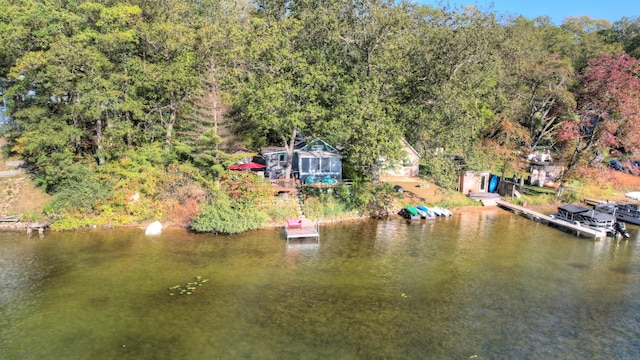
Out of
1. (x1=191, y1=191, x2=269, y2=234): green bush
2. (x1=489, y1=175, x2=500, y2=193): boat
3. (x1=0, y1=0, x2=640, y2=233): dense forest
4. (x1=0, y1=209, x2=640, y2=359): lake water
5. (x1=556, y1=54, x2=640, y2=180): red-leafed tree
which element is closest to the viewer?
(x1=0, y1=209, x2=640, y2=359): lake water

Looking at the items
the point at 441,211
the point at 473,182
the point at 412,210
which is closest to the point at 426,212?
the point at 412,210

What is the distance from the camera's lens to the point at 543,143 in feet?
203

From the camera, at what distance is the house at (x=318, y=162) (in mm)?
42031

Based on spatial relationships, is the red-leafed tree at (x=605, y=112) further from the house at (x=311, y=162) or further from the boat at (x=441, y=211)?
the house at (x=311, y=162)

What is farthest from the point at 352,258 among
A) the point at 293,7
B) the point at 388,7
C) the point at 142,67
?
the point at 293,7

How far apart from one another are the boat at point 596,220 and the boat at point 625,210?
2549 millimetres

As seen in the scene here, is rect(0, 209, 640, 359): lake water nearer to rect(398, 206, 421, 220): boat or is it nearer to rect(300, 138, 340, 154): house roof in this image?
rect(398, 206, 421, 220): boat

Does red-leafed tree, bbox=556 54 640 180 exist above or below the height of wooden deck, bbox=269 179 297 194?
above

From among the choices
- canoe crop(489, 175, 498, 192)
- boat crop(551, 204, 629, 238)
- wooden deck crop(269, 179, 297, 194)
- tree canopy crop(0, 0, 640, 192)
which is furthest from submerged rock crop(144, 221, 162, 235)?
boat crop(551, 204, 629, 238)

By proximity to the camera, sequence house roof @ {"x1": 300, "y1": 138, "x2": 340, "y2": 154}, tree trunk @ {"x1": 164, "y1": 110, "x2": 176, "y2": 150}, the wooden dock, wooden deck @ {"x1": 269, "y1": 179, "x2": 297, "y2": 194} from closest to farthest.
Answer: the wooden dock, wooden deck @ {"x1": 269, "y1": 179, "x2": 297, "y2": 194}, tree trunk @ {"x1": 164, "y1": 110, "x2": 176, "y2": 150}, house roof @ {"x1": 300, "y1": 138, "x2": 340, "y2": 154}

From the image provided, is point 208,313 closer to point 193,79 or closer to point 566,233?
point 193,79

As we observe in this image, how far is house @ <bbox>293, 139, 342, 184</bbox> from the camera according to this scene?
4203cm

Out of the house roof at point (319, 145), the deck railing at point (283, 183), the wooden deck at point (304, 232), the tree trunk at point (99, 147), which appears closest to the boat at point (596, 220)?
the house roof at point (319, 145)

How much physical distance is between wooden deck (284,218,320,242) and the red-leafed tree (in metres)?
28.1
